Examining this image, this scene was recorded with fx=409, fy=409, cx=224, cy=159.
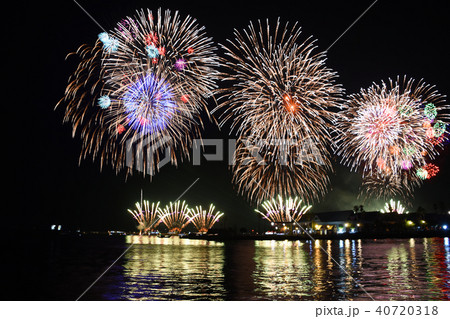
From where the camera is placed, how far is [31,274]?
2533 centimetres

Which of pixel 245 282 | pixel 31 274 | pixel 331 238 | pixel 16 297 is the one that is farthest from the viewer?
pixel 331 238

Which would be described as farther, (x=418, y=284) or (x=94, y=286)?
(x=94, y=286)

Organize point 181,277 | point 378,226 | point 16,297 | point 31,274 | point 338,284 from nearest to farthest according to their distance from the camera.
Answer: point 16,297 < point 338,284 < point 181,277 < point 31,274 < point 378,226

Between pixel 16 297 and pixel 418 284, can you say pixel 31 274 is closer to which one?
pixel 16 297

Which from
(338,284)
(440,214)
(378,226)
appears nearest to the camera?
(338,284)

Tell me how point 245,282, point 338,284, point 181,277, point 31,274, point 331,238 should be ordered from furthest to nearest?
point 331,238 → point 31,274 → point 181,277 → point 245,282 → point 338,284

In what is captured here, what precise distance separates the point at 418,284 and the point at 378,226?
10767cm

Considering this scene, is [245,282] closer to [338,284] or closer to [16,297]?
[338,284]
